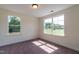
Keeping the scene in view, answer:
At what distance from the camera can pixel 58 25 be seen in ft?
15.5

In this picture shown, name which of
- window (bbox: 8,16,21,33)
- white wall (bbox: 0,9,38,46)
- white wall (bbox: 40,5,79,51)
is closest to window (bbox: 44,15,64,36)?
white wall (bbox: 40,5,79,51)

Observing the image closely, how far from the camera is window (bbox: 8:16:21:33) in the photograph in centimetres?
475

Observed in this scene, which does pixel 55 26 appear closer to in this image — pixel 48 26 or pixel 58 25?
pixel 58 25

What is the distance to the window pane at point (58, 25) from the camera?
14.3ft

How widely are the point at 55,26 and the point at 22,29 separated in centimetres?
246

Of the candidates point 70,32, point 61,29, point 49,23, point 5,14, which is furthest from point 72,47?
point 5,14

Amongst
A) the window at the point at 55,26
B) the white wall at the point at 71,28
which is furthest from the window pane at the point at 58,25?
the white wall at the point at 71,28

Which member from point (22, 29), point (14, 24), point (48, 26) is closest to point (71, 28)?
point (48, 26)

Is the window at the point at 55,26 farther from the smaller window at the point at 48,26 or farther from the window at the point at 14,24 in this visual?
the window at the point at 14,24

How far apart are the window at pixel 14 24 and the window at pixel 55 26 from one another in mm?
2284

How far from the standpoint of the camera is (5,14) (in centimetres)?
435

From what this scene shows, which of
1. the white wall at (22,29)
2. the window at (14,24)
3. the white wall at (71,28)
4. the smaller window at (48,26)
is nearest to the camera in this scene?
the white wall at (71,28)

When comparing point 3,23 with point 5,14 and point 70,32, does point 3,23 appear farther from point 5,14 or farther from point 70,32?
point 70,32
